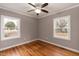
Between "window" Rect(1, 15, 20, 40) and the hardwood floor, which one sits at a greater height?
"window" Rect(1, 15, 20, 40)

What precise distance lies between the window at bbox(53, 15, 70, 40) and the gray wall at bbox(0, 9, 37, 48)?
5.34ft

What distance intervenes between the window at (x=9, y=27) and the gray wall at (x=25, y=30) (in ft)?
0.62

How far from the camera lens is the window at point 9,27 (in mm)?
2789

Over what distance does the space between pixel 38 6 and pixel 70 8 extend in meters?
1.37

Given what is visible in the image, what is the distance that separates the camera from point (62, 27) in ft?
10.6

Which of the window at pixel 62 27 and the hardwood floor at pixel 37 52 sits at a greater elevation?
the window at pixel 62 27

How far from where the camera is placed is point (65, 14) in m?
2.94

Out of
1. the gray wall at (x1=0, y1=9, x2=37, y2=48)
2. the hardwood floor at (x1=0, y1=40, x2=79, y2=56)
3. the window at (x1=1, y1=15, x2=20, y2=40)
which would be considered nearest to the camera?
the hardwood floor at (x1=0, y1=40, x2=79, y2=56)

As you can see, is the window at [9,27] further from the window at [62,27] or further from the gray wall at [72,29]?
the window at [62,27]

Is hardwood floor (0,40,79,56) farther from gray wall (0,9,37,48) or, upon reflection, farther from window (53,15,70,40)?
window (53,15,70,40)

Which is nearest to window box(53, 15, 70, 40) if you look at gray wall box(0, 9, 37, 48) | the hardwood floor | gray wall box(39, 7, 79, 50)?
gray wall box(39, 7, 79, 50)

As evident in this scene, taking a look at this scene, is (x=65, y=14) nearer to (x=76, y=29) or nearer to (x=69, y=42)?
(x=76, y=29)

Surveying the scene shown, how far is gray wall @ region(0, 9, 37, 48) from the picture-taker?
290 centimetres

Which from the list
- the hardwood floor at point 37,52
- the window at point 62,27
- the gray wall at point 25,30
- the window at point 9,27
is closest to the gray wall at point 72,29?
the window at point 62,27
